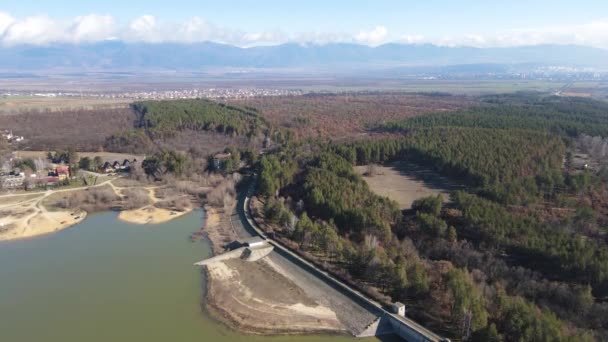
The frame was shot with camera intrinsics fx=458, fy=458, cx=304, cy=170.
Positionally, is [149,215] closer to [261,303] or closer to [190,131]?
[261,303]

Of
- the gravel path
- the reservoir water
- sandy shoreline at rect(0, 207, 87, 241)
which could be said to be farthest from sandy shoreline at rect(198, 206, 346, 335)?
sandy shoreline at rect(0, 207, 87, 241)

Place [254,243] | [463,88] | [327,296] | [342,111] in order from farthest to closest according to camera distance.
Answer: [463,88], [342,111], [254,243], [327,296]

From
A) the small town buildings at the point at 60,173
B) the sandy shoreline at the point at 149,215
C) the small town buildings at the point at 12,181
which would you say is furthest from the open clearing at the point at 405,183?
the small town buildings at the point at 12,181

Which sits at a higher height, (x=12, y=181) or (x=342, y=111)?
(x=342, y=111)

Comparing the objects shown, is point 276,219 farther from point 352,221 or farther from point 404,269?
point 404,269

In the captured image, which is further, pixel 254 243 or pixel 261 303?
pixel 254 243

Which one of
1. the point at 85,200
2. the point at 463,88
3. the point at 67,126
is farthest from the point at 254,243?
the point at 463,88

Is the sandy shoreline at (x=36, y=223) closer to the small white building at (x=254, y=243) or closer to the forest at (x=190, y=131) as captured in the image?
the small white building at (x=254, y=243)
